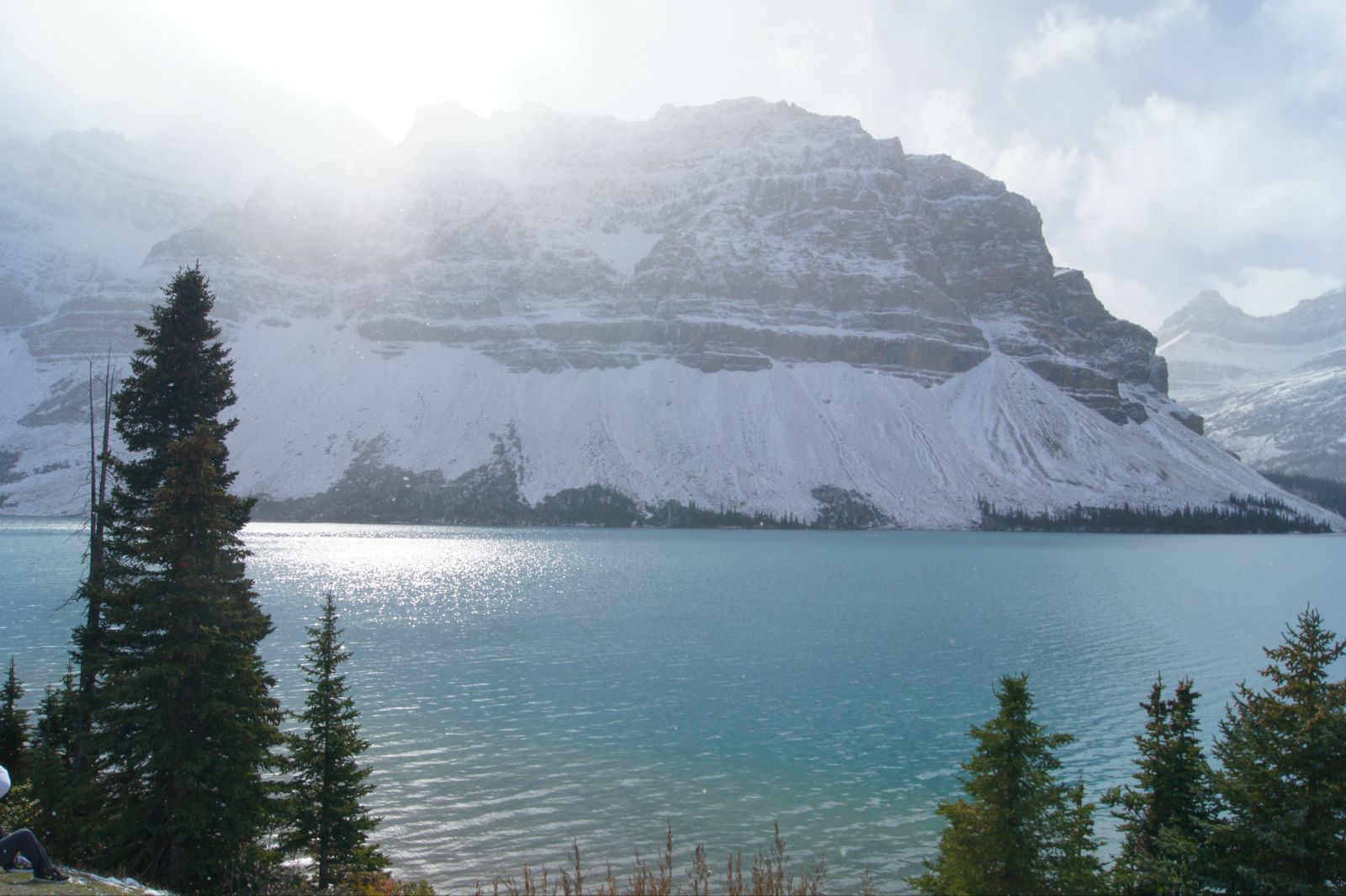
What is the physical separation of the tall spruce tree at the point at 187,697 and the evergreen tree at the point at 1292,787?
Answer: 60.1 ft

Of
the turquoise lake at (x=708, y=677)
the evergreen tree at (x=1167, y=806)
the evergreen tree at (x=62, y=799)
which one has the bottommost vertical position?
the turquoise lake at (x=708, y=677)

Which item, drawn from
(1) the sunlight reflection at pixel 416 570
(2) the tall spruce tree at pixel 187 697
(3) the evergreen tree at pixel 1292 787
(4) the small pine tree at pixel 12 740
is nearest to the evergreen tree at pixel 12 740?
(4) the small pine tree at pixel 12 740

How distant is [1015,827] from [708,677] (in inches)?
1210

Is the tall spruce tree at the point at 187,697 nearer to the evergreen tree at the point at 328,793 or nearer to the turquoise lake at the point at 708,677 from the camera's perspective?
the evergreen tree at the point at 328,793

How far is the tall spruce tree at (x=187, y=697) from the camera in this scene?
55.9 ft

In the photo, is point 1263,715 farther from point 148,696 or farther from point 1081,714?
point 1081,714

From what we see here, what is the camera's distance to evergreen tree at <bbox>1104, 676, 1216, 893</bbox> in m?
14.1

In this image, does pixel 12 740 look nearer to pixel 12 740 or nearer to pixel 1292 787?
pixel 12 740

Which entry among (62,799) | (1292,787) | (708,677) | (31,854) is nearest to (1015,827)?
(1292,787)

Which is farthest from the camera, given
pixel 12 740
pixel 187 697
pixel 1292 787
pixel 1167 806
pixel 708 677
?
pixel 708 677

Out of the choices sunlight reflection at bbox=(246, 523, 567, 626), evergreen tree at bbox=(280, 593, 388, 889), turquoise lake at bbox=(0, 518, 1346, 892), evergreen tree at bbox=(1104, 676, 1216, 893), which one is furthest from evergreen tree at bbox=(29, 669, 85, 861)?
sunlight reflection at bbox=(246, 523, 567, 626)

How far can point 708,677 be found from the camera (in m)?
43.6

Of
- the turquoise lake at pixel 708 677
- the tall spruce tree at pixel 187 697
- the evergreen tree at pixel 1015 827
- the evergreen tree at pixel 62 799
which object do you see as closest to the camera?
the evergreen tree at pixel 1015 827

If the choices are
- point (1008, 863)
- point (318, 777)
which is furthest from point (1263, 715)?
point (318, 777)
